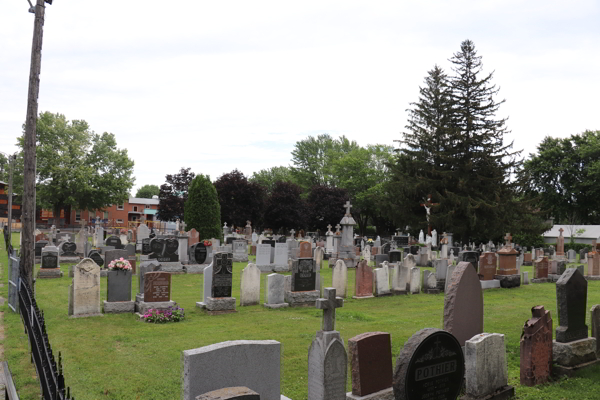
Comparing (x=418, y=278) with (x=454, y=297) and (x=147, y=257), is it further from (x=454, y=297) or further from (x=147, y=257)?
(x=147, y=257)

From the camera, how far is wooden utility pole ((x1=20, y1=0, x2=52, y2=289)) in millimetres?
10266

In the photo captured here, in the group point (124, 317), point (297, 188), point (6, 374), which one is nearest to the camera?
point (6, 374)

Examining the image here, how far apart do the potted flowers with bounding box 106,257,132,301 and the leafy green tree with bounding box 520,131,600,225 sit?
46.6 meters

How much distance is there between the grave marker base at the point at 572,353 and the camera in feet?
23.2

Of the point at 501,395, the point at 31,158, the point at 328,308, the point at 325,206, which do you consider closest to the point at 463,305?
the point at 501,395

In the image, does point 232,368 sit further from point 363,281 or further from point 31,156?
point 363,281

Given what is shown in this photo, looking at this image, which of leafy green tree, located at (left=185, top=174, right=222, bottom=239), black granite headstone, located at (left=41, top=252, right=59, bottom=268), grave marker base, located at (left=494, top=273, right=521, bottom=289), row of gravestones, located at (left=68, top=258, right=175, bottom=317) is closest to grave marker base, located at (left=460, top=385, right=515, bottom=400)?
row of gravestones, located at (left=68, top=258, right=175, bottom=317)

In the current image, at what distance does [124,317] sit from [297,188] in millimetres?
→ 43780

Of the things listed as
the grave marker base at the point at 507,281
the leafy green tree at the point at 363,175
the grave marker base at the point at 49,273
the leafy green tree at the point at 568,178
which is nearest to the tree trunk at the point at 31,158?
the grave marker base at the point at 49,273

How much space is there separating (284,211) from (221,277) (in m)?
39.7

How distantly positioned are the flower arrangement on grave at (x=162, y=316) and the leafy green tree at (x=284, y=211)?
40.9m

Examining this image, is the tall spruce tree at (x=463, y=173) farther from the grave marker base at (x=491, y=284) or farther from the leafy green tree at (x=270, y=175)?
the leafy green tree at (x=270, y=175)

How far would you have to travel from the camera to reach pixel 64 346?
8578 mm

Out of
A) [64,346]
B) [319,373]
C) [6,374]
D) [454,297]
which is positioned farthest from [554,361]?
[64,346]
